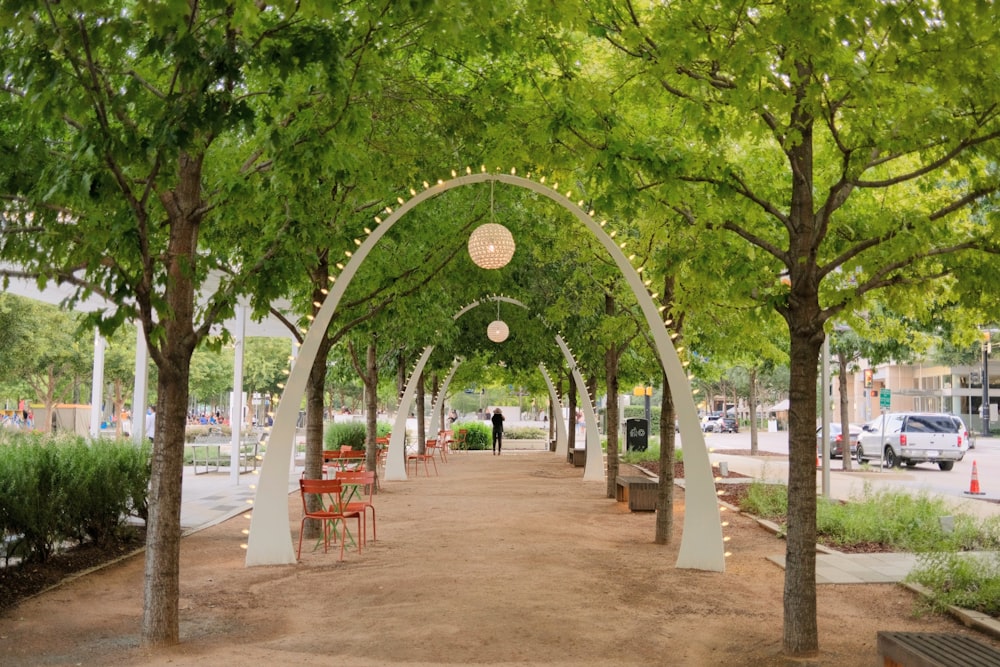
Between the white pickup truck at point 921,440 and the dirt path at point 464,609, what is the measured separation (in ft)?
52.7

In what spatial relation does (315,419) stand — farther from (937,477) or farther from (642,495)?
(937,477)

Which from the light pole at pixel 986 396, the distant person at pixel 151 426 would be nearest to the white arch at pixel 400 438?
the distant person at pixel 151 426

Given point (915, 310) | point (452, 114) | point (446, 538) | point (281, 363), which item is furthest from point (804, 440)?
point (281, 363)

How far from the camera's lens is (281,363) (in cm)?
6675

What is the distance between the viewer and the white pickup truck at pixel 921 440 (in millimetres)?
25844

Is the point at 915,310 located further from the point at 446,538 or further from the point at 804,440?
A: the point at 446,538

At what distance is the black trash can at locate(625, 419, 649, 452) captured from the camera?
29297 millimetres

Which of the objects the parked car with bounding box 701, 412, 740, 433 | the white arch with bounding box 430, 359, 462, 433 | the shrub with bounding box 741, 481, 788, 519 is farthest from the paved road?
the parked car with bounding box 701, 412, 740, 433

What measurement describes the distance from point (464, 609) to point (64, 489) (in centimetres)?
453

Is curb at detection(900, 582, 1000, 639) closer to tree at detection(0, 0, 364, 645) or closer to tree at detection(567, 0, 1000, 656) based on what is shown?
tree at detection(567, 0, 1000, 656)

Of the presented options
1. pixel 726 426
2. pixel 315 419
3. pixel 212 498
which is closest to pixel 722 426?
pixel 726 426

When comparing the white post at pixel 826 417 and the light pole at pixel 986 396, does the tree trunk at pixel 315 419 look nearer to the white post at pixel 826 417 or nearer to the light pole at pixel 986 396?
the white post at pixel 826 417

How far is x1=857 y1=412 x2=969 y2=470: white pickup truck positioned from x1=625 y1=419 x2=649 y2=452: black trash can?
719 centimetres

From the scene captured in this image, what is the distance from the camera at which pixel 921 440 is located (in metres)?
26.1
